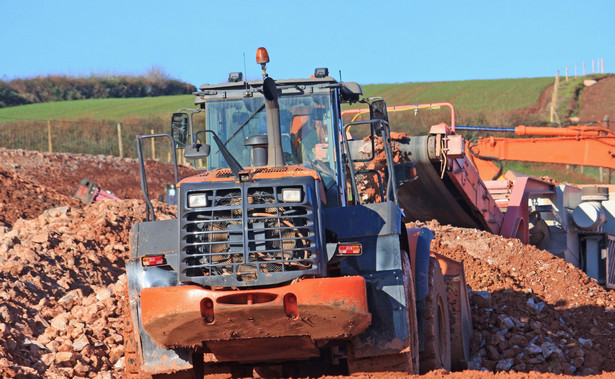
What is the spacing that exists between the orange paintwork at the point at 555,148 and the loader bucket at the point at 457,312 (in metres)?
7.02

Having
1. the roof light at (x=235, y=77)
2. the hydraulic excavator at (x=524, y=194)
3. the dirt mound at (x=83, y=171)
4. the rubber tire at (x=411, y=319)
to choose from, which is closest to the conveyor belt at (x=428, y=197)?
the hydraulic excavator at (x=524, y=194)

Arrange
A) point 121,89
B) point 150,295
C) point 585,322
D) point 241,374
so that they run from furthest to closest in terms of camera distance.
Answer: point 121,89 → point 585,322 → point 241,374 → point 150,295

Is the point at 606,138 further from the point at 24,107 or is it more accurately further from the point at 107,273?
the point at 24,107

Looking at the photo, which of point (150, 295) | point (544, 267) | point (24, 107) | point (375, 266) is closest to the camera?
point (150, 295)

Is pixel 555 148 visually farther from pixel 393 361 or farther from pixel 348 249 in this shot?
pixel 348 249

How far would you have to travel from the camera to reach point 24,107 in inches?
1959

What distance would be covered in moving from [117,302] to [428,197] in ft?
16.7

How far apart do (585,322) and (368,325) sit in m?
5.48

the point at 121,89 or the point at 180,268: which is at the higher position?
the point at 121,89

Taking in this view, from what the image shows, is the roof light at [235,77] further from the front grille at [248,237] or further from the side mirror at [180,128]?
the front grille at [248,237]

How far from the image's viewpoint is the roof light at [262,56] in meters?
6.67

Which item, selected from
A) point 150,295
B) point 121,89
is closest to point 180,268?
point 150,295

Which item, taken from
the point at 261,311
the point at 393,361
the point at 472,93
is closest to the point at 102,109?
the point at 472,93

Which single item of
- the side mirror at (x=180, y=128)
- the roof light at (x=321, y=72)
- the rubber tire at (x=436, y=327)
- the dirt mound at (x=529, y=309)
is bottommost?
the dirt mound at (x=529, y=309)
